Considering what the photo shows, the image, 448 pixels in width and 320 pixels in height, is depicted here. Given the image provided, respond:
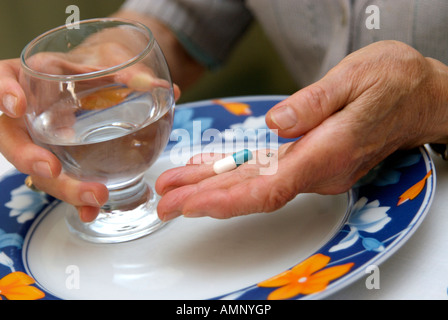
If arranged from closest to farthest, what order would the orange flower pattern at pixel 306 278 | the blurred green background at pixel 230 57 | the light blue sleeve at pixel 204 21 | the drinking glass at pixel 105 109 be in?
the orange flower pattern at pixel 306 278, the drinking glass at pixel 105 109, the light blue sleeve at pixel 204 21, the blurred green background at pixel 230 57

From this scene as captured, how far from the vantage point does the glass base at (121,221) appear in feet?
1.80

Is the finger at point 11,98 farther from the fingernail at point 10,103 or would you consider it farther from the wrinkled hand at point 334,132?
the wrinkled hand at point 334,132

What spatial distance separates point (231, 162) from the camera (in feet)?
1.77

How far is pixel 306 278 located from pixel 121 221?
24cm

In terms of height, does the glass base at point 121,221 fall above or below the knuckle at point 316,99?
below

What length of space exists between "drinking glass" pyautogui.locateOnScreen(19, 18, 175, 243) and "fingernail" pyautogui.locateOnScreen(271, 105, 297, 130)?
119mm

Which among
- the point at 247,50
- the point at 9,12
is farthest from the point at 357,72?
the point at 9,12

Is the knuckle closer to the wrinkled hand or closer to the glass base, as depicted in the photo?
the wrinkled hand

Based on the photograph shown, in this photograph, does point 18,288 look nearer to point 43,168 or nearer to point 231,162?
point 43,168

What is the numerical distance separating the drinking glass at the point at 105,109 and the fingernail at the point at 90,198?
17mm

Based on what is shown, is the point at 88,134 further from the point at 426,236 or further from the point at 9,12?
the point at 9,12

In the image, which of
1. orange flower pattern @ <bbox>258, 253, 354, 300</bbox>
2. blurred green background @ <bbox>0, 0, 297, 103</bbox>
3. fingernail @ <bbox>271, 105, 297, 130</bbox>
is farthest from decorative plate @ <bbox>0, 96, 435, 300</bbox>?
blurred green background @ <bbox>0, 0, 297, 103</bbox>

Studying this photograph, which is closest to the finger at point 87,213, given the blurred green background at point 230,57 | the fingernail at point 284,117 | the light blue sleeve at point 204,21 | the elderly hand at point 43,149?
the elderly hand at point 43,149
